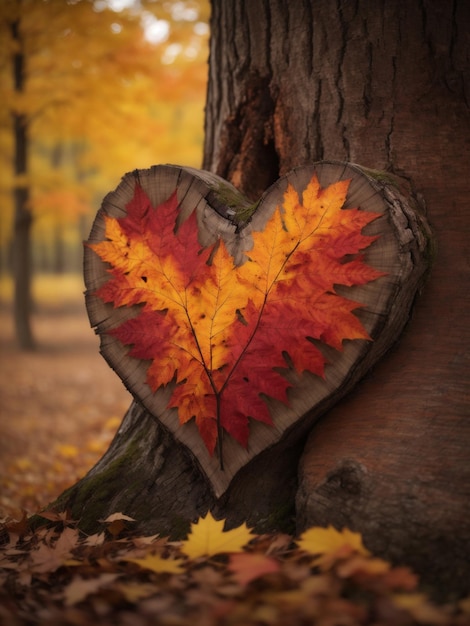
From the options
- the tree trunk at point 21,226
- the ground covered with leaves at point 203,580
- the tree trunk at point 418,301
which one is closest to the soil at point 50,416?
the tree trunk at point 21,226

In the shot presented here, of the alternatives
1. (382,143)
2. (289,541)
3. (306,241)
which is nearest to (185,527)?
(289,541)

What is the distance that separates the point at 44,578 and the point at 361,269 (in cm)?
145

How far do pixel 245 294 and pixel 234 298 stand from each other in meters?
0.05

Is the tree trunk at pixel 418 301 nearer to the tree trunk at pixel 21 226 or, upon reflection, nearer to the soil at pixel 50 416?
the soil at pixel 50 416

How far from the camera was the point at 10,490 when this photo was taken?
152 inches

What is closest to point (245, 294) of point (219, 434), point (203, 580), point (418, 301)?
point (219, 434)

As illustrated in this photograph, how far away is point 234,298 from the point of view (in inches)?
76.9

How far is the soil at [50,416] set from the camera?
411 cm

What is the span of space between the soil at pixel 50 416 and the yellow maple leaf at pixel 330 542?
1.95 m

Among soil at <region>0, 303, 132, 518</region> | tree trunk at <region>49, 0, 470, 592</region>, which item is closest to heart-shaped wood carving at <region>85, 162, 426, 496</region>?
tree trunk at <region>49, 0, 470, 592</region>

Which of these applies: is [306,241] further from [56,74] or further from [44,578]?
[56,74]

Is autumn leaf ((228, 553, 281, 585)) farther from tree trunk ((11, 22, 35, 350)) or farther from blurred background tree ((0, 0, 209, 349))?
tree trunk ((11, 22, 35, 350))

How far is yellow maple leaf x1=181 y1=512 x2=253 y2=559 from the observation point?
1.65 meters

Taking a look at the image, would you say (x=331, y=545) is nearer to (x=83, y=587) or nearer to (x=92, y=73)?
(x=83, y=587)
